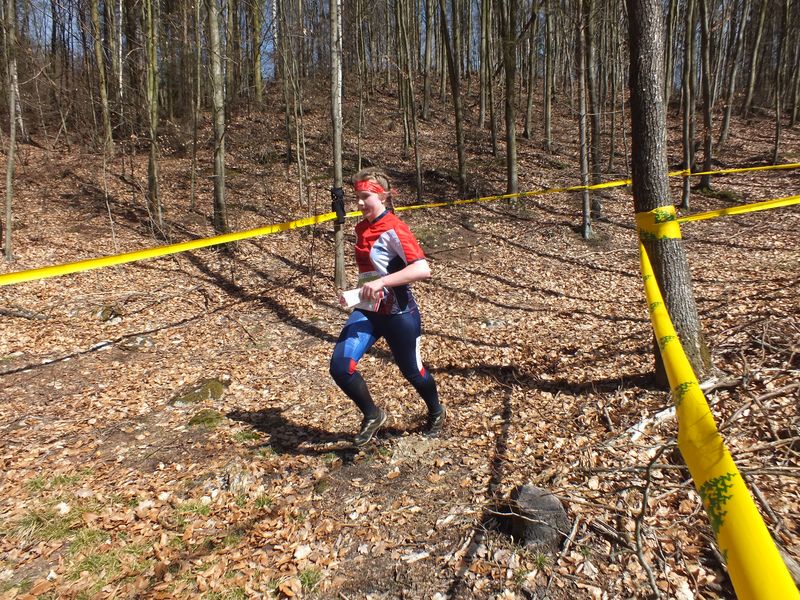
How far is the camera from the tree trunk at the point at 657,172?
375 cm

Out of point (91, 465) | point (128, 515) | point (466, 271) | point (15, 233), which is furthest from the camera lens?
point (15, 233)

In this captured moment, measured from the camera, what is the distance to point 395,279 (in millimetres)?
3277

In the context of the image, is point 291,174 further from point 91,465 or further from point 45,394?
point 91,465

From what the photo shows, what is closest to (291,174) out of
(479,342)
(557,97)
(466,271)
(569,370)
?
(466,271)

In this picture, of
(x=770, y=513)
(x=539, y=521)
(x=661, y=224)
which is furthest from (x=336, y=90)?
(x=770, y=513)

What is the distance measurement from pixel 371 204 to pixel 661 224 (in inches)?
91.2

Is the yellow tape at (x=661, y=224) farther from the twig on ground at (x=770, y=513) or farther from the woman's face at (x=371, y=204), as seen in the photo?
the woman's face at (x=371, y=204)

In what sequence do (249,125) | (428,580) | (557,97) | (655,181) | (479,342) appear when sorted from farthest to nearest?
1. (557,97)
2. (249,125)
3. (479,342)
4. (655,181)
5. (428,580)

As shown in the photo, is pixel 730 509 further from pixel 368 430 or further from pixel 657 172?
pixel 657 172

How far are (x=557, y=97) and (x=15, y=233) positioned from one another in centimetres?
2879

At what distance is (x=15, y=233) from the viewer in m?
10.4

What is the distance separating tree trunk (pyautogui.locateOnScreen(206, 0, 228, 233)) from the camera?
30.3ft

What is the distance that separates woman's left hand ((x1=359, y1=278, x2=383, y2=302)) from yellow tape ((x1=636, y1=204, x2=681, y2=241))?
228 centimetres

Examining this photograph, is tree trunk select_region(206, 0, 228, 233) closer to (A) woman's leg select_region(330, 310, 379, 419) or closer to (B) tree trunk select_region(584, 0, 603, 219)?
(B) tree trunk select_region(584, 0, 603, 219)
